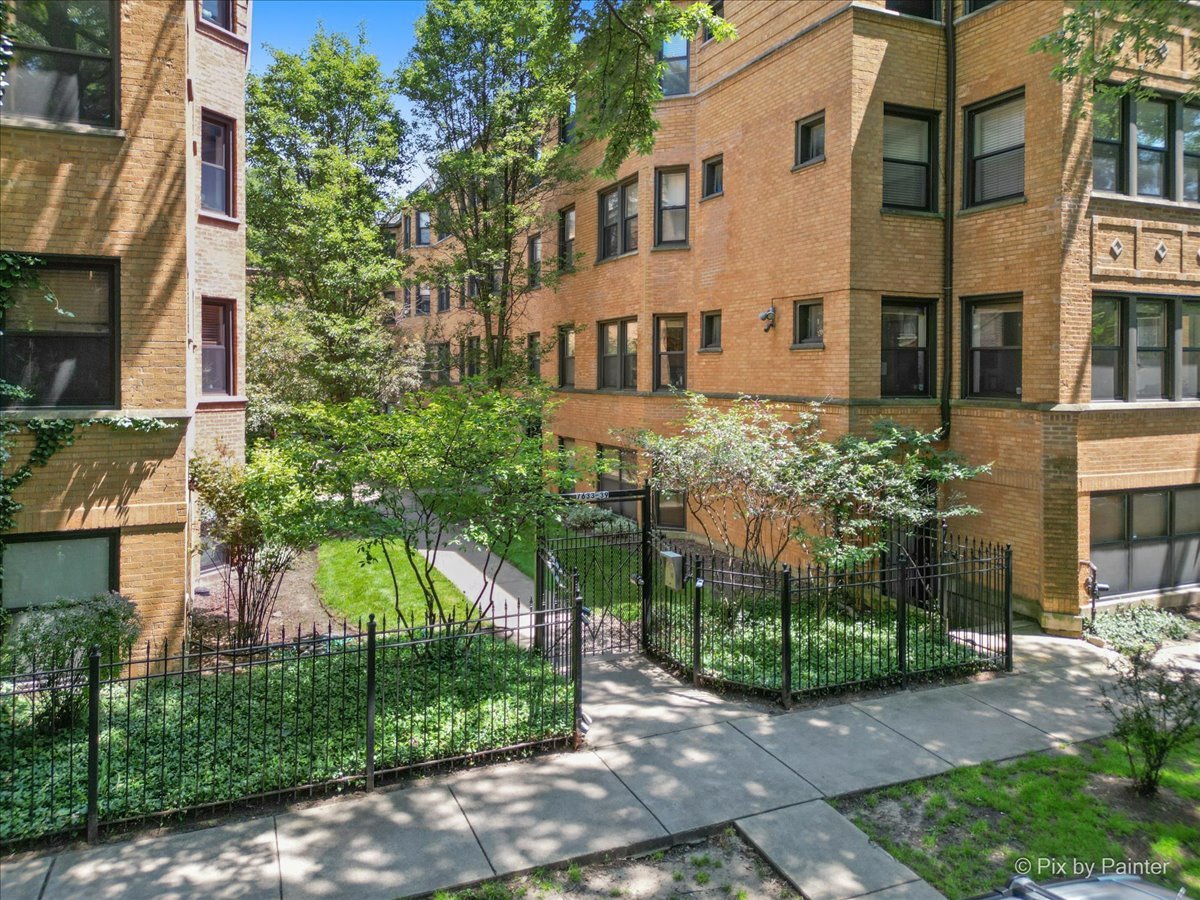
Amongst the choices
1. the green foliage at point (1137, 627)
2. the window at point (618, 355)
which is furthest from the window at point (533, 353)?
→ the green foliage at point (1137, 627)

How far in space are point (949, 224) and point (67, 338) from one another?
13113 mm

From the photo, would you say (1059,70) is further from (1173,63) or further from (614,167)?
(614,167)

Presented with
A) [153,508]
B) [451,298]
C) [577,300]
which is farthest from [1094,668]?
[451,298]

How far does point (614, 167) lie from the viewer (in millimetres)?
10594

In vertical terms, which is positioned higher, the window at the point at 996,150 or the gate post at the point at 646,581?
the window at the point at 996,150

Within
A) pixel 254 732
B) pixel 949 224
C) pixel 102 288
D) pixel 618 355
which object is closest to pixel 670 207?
pixel 618 355

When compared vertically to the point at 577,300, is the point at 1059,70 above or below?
above

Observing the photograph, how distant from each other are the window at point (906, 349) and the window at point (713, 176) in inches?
206

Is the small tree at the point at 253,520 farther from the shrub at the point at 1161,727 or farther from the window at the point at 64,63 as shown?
the shrub at the point at 1161,727

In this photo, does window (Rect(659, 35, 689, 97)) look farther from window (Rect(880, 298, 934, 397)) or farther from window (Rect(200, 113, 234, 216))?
window (Rect(200, 113, 234, 216))

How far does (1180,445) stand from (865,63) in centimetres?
801

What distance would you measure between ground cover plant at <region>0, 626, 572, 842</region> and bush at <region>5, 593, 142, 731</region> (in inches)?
6.5

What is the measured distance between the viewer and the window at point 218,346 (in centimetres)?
1491

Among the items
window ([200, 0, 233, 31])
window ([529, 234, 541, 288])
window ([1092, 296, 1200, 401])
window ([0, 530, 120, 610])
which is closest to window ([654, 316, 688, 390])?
window ([529, 234, 541, 288])
